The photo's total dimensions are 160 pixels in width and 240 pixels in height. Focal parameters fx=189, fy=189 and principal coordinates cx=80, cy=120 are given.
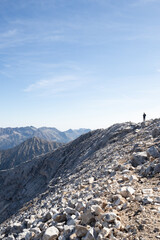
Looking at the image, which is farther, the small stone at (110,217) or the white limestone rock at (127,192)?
the white limestone rock at (127,192)

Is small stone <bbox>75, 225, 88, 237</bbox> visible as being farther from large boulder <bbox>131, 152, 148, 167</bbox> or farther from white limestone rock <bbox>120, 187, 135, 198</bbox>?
large boulder <bbox>131, 152, 148, 167</bbox>

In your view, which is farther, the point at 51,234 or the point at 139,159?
the point at 139,159

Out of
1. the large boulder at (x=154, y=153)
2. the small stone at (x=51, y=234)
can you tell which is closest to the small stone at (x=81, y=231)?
the small stone at (x=51, y=234)

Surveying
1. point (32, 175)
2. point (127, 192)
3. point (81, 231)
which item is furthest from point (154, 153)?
point (32, 175)

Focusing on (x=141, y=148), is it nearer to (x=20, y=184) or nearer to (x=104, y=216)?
(x=104, y=216)

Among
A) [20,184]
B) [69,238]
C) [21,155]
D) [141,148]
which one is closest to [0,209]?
[20,184]

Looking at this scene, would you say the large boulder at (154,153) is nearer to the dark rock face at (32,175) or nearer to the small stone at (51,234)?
the small stone at (51,234)

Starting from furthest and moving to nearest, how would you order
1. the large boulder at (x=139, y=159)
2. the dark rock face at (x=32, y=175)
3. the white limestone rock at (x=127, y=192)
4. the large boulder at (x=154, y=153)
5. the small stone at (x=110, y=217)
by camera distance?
1. the dark rock face at (x=32, y=175)
2. the large boulder at (x=139, y=159)
3. the large boulder at (x=154, y=153)
4. the white limestone rock at (x=127, y=192)
5. the small stone at (x=110, y=217)

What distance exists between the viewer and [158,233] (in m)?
4.66

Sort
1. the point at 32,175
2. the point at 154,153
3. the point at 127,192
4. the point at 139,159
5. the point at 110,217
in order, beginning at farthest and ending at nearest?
the point at 32,175 < the point at 139,159 < the point at 154,153 < the point at 127,192 < the point at 110,217

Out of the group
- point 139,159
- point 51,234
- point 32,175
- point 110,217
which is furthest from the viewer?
point 32,175

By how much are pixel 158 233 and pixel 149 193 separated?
6.86 ft

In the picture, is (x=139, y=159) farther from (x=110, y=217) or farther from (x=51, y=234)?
(x=51, y=234)

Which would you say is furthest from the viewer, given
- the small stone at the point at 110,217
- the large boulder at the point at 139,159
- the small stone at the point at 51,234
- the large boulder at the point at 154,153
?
the large boulder at the point at 139,159
